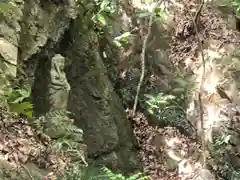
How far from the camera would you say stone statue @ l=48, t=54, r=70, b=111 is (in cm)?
575

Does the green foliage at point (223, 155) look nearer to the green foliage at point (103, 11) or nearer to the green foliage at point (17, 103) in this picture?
the green foliage at point (103, 11)

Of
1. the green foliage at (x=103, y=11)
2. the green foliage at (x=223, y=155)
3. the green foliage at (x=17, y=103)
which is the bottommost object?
Result: the green foliage at (x=223, y=155)

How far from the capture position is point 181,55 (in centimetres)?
1046

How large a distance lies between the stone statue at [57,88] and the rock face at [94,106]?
54.3 inches

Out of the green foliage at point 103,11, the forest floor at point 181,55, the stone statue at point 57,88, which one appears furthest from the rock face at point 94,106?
the stone statue at point 57,88

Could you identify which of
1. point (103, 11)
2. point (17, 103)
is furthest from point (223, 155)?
point (17, 103)

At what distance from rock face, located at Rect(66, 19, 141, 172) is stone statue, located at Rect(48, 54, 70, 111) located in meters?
1.38

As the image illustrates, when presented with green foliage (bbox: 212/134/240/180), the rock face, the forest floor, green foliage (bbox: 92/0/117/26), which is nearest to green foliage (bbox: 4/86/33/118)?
the rock face

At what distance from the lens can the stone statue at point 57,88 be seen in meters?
5.75

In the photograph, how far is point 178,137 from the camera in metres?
9.17

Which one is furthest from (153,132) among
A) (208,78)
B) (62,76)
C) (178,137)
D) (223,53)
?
(62,76)

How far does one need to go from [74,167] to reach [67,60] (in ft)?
9.86

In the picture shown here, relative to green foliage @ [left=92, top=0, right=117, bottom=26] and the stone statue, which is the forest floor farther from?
the stone statue

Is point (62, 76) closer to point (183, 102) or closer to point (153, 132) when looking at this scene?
point (153, 132)
